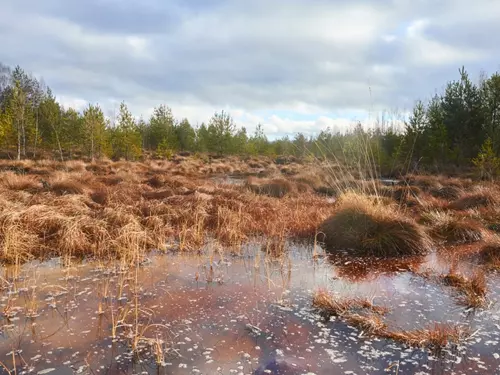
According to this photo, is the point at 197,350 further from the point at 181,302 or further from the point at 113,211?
Result: the point at 113,211

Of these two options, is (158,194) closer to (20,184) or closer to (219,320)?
(20,184)

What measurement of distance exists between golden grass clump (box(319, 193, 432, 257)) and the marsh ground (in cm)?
3

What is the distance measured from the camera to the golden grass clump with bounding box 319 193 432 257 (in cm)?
748

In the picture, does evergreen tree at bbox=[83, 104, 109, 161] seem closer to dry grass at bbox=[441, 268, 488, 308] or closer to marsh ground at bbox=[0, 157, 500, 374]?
marsh ground at bbox=[0, 157, 500, 374]

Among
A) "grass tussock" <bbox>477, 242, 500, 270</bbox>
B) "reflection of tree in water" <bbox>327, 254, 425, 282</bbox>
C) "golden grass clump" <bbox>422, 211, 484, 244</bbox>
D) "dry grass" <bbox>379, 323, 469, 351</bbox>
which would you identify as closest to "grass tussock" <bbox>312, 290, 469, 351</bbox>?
"dry grass" <bbox>379, 323, 469, 351</bbox>

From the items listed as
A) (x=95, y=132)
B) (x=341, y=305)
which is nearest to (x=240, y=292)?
(x=341, y=305)

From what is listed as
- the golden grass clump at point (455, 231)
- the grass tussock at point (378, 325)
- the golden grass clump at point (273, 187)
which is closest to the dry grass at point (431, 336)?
the grass tussock at point (378, 325)

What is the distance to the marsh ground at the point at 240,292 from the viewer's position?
144 inches

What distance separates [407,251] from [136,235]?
5523mm

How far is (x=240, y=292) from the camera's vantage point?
211 inches

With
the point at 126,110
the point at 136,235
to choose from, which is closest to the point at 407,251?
the point at 136,235

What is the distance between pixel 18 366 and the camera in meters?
3.39

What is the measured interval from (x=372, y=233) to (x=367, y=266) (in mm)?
1208

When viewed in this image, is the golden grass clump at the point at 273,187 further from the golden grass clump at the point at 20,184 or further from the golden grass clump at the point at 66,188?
the golden grass clump at the point at 20,184
